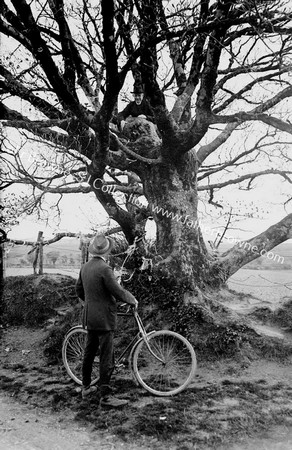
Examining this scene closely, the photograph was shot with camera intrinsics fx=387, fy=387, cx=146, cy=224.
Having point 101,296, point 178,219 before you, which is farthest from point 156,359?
point 178,219

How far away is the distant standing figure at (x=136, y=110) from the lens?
8.39 metres

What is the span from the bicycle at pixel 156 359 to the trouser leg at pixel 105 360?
25 cm

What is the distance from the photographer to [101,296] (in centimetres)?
461

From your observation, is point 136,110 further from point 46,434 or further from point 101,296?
point 46,434

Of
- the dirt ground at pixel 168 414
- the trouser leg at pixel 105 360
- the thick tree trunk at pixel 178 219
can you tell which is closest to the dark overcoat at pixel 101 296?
the trouser leg at pixel 105 360

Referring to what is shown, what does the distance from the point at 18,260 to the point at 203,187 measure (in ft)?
31.9

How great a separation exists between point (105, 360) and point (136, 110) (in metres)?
5.95

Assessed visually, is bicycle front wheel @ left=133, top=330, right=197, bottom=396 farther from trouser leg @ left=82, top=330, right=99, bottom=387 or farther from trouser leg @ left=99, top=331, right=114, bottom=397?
trouser leg @ left=82, top=330, right=99, bottom=387

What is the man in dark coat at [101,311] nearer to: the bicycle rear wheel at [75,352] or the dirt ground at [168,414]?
the dirt ground at [168,414]

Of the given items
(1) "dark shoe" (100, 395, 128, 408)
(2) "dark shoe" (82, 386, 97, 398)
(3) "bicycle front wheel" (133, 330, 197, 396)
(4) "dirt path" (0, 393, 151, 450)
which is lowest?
→ (4) "dirt path" (0, 393, 151, 450)

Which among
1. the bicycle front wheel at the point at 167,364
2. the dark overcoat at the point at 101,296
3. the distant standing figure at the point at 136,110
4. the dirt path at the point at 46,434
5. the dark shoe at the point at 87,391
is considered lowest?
the dirt path at the point at 46,434

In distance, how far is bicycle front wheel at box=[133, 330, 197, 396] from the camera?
4645mm

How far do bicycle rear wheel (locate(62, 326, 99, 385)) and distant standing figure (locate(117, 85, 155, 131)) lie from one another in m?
4.59

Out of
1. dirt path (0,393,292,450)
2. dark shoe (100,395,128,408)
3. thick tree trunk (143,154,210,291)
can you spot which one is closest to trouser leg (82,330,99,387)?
dark shoe (100,395,128,408)
